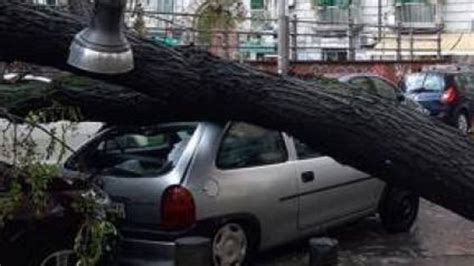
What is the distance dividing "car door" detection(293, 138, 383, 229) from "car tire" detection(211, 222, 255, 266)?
79 centimetres

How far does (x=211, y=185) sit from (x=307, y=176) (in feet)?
4.37

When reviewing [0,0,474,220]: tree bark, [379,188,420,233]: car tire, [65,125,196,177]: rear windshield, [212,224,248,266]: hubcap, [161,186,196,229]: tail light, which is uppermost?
[0,0,474,220]: tree bark

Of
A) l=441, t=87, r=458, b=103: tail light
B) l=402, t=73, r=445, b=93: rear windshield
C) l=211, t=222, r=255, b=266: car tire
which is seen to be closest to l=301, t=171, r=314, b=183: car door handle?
l=211, t=222, r=255, b=266: car tire

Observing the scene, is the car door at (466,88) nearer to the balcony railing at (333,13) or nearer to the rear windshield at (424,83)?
the rear windshield at (424,83)

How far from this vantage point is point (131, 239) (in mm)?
7633

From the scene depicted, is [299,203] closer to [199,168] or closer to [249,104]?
[199,168]

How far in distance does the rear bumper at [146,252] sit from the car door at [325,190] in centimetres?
166

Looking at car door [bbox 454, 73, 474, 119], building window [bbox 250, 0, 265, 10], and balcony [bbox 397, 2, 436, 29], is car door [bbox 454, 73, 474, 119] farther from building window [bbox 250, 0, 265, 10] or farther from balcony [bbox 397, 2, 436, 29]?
balcony [bbox 397, 2, 436, 29]

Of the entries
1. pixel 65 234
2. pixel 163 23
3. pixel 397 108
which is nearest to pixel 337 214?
pixel 65 234

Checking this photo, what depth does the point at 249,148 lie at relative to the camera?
8312mm

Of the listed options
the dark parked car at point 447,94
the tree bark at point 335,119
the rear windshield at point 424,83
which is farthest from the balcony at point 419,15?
the tree bark at point 335,119

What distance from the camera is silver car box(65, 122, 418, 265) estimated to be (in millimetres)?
7562

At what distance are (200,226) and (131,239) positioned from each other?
55 centimetres

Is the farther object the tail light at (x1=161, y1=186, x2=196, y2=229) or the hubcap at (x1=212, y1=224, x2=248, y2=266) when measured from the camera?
the hubcap at (x1=212, y1=224, x2=248, y2=266)
